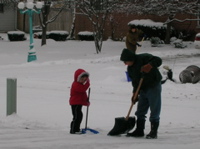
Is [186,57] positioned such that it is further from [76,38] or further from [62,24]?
[62,24]

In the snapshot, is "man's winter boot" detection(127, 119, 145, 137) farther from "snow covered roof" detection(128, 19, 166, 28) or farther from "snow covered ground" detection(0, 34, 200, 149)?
"snow covered roof" detection(128, 19, 166, 28)

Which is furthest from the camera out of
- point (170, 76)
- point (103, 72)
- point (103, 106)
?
point (103, 72)

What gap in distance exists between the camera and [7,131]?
8008 millimetres

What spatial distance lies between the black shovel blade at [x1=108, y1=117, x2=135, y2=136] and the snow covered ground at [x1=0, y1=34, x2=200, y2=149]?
0.17 meters

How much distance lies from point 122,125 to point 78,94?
2.79ft

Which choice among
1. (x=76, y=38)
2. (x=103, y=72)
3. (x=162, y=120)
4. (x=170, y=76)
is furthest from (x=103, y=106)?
(x=76, y=38)

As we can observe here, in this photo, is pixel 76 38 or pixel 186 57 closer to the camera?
pixel 186 57

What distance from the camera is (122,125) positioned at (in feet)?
25.1

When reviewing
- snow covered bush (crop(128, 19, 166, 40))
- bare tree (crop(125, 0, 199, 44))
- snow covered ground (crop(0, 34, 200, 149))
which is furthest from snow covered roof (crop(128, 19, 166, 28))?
snow covered ground (crop(0, 34, 200, 149))

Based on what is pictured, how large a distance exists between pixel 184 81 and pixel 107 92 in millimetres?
2587

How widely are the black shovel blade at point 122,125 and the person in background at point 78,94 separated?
571 millimetres

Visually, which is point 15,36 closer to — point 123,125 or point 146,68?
point 123,125

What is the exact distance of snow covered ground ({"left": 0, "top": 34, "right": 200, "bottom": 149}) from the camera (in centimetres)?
721

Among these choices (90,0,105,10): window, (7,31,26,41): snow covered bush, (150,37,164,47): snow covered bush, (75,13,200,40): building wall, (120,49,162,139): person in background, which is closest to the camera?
(120,49,162,139): person in background
